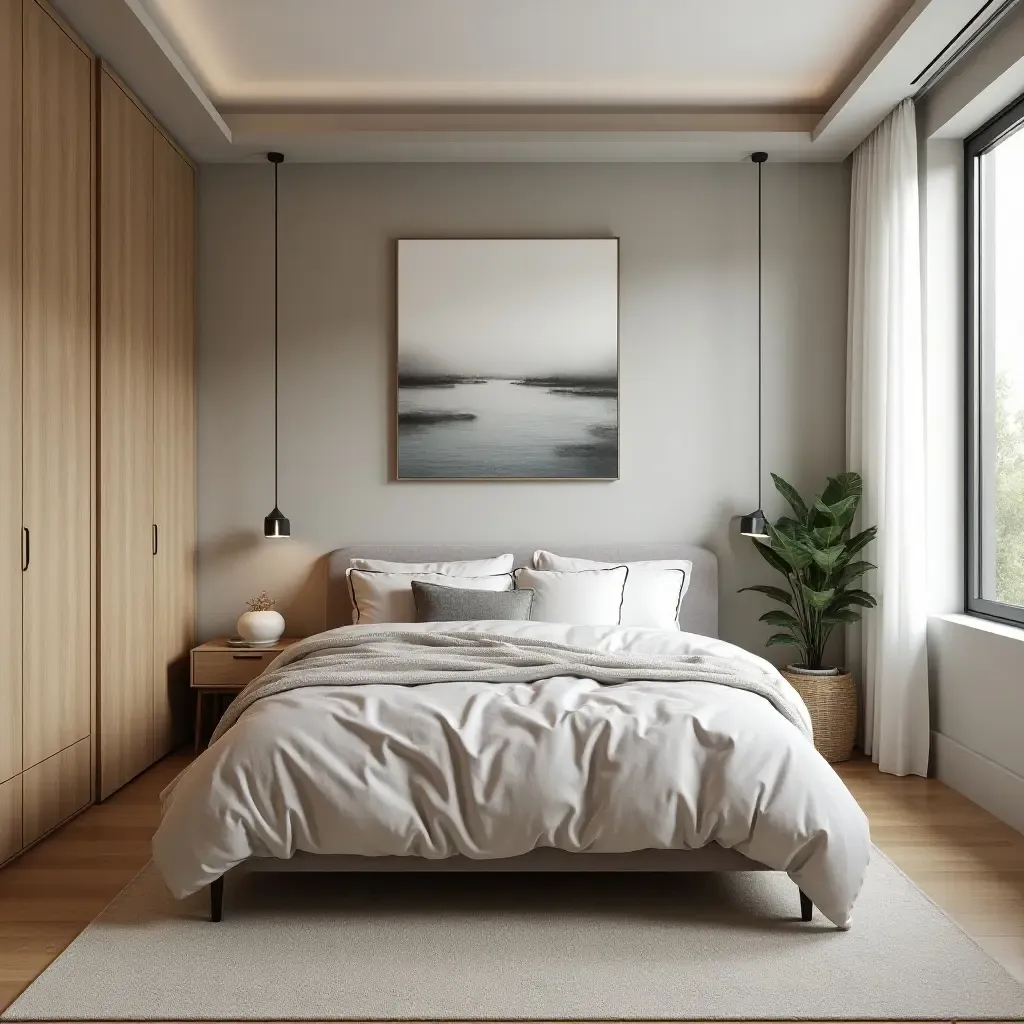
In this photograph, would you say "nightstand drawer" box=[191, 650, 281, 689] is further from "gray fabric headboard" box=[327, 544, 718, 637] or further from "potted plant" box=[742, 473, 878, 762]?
"potted plant" box=[742, 473, 878, 762]

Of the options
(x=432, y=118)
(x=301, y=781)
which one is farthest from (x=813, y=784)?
(x=432, y=118)

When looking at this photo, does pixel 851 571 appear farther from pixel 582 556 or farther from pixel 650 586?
pixel 582 556

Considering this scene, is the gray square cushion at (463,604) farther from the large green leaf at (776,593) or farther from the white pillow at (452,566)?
the large green leaf at (776,593)

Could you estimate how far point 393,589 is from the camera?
4.42 m

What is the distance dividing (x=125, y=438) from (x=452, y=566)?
1.56 metres

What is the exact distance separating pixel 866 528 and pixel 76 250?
11.6ft

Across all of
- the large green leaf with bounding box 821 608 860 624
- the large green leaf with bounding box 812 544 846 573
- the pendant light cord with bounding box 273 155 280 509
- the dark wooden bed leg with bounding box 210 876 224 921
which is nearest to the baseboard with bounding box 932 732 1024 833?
the large green leaf with bounding box 821 608 860 624

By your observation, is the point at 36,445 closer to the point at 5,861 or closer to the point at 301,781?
the point at 5,861

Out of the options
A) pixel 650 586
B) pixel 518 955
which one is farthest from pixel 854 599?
pixel 518 955

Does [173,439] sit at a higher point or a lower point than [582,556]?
higher

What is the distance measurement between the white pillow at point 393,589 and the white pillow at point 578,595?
0.19 meters

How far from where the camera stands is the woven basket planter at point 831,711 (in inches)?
174

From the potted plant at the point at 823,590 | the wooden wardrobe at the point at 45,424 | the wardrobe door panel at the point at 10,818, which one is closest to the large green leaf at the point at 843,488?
the potted plant at the point at 823,590

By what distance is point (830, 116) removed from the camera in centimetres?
442
